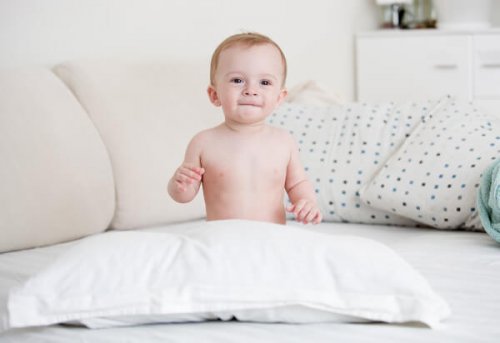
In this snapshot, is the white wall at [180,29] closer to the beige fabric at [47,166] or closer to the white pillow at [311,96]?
the beige fabric at [47,166]

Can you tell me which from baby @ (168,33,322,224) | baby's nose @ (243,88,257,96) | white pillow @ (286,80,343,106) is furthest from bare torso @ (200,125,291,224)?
white pillow @ (286,80,343,106)

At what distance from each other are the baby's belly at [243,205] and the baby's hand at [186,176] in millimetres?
102

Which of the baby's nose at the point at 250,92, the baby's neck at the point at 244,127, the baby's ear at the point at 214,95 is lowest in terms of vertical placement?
the baby's neck at the point at 244,127

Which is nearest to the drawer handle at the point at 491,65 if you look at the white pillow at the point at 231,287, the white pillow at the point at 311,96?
the white pillow at the point at 311,96

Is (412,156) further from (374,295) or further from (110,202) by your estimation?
(374,295)

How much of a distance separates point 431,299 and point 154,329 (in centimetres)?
35

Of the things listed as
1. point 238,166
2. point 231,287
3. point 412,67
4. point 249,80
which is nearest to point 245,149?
point 238,166

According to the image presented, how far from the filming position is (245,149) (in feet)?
5.30

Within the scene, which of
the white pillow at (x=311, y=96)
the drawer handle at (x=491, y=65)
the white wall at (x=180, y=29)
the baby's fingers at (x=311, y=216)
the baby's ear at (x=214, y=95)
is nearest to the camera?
the baby's fingers at (x=311, y=216)

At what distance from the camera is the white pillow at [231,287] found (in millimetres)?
1121

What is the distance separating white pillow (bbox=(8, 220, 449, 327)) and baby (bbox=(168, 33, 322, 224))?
345mm

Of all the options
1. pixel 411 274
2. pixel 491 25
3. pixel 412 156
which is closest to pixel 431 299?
pixel 411 274

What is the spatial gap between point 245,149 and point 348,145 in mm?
497

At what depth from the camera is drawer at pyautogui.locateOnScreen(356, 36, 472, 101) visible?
10.9ft
